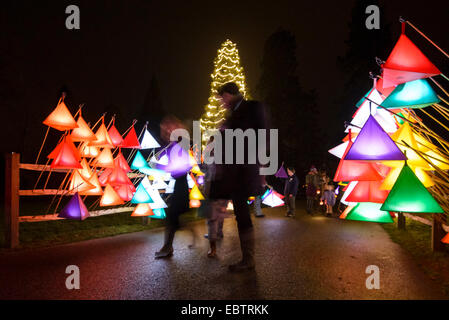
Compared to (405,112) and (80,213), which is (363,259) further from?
(80,213)

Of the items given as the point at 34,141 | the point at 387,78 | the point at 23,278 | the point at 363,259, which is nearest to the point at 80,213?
the point at 23,278

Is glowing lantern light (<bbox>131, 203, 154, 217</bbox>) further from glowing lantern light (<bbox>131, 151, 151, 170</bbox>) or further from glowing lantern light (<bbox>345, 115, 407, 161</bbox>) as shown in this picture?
glowing lantern light (<bbox>345, 115, 407, 161</bbox>)

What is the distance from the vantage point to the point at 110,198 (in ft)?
19.8

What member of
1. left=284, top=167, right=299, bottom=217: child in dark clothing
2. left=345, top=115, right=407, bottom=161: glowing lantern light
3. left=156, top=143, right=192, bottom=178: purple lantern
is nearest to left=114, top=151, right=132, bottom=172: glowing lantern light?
left=156, top=143, right=192, bottom=178: purple lantern

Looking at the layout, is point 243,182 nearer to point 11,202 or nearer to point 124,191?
point 124,191

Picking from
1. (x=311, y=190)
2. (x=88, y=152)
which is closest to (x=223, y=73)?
(x=311, y=190)

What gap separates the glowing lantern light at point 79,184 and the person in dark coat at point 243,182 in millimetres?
3248

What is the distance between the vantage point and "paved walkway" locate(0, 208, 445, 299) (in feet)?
9.04

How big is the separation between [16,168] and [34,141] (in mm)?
A: 16658

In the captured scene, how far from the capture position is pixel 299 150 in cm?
2855

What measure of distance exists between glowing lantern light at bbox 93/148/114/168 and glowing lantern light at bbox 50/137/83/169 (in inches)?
35.7

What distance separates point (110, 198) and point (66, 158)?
1236 millimetres

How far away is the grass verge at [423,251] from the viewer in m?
3.43

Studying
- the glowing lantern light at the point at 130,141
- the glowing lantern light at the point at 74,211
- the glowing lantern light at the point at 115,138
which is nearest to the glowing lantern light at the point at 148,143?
the glowing lantern light at the point at 130,141
